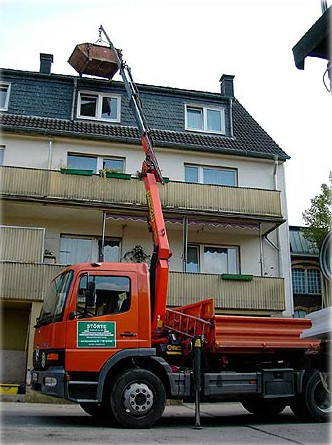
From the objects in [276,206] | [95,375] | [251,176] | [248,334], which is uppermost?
[251,176]

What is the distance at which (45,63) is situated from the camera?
24.6 m

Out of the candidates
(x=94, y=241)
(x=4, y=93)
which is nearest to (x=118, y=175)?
(x=94, y=241)

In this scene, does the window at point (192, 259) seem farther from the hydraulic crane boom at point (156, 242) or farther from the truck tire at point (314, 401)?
the truck tire at point (314, 401)

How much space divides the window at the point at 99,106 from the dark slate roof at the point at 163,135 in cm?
54

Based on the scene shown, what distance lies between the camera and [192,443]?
7.99 meters

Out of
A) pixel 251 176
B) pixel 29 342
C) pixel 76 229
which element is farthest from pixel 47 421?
pixel 251 176

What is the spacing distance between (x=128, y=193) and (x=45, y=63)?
8522mm

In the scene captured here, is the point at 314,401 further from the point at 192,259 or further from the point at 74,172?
the point at 74,172

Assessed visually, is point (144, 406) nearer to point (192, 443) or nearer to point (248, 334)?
point (192, 443)

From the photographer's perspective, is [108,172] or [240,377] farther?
[108,172]

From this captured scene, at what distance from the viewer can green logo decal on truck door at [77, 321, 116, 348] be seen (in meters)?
9.55

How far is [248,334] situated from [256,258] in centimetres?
1153

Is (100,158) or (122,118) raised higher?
(122,118)

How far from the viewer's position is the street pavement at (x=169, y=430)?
816 cm
